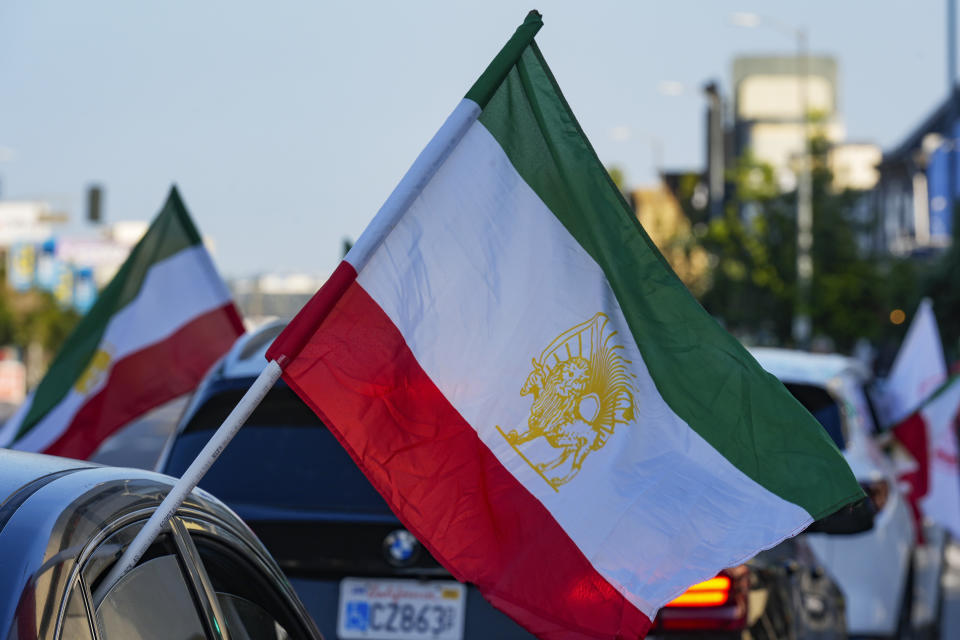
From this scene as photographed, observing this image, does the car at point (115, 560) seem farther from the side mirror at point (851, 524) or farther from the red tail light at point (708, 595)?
the side mirror at point (851, 524)

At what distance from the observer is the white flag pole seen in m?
2.35

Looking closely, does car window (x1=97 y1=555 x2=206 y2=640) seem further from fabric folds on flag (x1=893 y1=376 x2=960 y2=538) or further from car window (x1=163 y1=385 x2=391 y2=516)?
fabric folds on flag (x1=893 y1=376 x2=960 y2=538)

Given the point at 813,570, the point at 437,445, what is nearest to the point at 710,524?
the point at 437,445

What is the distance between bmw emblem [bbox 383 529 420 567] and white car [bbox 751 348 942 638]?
9.39 feet

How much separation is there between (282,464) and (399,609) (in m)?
0.63

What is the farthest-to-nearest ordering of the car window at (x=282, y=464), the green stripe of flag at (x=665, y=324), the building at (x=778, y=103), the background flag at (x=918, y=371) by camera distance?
the building at (x=778, y=103)
the background flag at (x=918, y=371)
the car window at (x=282, y=464)
the green stripe of flag at (x=665, y=324)

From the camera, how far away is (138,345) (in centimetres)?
732

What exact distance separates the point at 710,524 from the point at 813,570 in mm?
2979

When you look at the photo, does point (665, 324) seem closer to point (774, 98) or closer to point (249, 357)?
point (249, 357)

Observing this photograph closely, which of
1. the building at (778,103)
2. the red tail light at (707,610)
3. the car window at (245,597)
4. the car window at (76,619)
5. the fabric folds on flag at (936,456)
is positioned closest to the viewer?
the car window at (76,619)

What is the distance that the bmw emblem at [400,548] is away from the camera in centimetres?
453

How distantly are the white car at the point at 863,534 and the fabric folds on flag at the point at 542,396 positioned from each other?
3598mm

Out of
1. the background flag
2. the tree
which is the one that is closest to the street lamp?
the tree

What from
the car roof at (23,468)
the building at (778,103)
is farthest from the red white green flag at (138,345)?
the building at (778,103)
